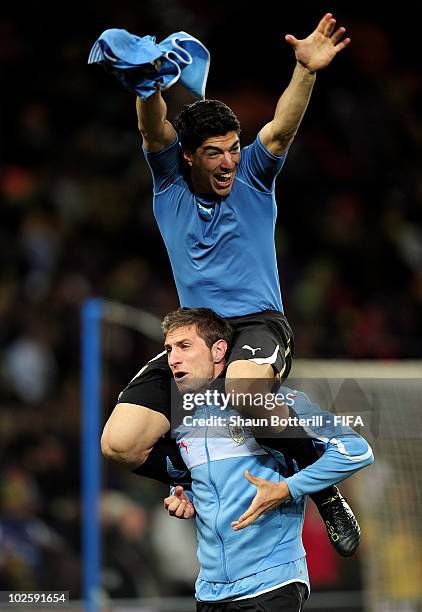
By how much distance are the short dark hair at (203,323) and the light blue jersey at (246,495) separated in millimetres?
283

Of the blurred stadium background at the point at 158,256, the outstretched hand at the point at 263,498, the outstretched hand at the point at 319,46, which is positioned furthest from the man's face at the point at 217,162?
the blurred stadium background at the point at 158,256

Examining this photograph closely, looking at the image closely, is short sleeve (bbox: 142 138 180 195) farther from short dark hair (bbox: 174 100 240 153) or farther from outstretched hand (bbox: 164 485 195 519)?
outstretched hand (bbox: 164 485 195 519)

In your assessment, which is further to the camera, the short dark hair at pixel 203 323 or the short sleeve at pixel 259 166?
the short sleeve at pixel 259 166

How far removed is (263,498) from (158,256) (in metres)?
7.71

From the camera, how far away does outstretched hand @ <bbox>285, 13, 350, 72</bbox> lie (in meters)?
4.77

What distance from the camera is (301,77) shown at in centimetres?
478

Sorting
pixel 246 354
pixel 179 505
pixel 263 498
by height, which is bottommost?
pixel 179 505

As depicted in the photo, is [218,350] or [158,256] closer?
[218,350]

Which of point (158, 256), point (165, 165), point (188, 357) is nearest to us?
point (188, 357)

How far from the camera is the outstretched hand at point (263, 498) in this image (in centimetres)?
434

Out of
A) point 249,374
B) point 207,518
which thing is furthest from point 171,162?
point 207,518

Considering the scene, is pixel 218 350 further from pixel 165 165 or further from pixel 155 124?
pixel 155 124

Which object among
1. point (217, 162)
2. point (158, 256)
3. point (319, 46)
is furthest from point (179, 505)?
point (158, 256)

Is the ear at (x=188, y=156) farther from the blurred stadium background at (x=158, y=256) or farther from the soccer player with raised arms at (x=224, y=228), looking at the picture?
the blurred stadium background at (x=158, y=256)
